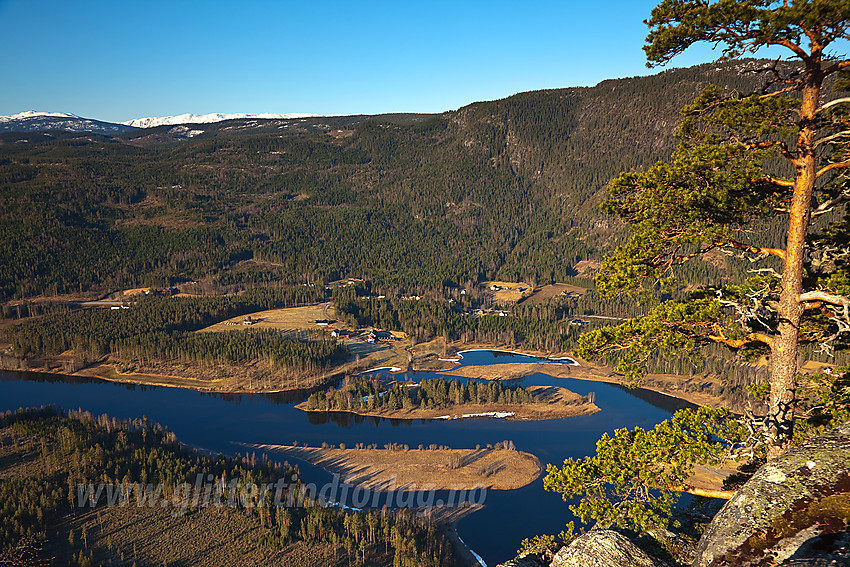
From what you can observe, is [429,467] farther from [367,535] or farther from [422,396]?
[422,396]

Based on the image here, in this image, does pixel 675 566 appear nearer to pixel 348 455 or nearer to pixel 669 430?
pixel 669 430

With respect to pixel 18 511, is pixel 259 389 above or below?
below

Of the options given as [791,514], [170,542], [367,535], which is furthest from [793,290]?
[170,542]

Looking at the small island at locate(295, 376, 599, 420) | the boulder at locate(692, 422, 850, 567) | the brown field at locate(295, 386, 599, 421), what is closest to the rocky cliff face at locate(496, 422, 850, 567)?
the boulder at locate(692, 422, 850, 567)

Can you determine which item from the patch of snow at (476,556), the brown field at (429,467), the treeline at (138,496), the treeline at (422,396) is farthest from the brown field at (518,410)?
the patch of snow at (476,556)

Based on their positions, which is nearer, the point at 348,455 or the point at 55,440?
the point at 55,440

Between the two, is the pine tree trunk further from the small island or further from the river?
the small island

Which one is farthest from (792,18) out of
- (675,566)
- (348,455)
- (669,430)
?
(348,455)

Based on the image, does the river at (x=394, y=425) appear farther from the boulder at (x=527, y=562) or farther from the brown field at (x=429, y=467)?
the boulder at (x=527, y=562)
